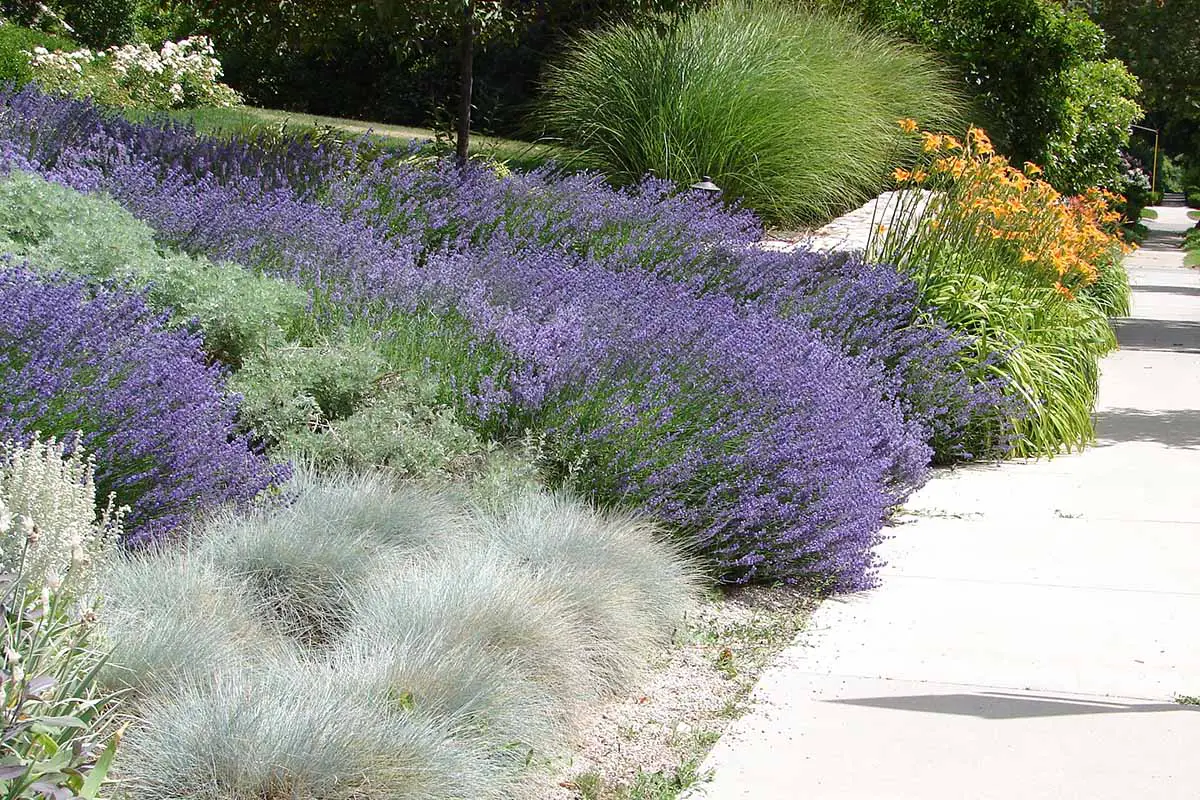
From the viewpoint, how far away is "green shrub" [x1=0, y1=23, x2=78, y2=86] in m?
15.7

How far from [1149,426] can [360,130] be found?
1182 centimetres

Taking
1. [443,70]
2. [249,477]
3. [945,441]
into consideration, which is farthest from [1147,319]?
[249,477]

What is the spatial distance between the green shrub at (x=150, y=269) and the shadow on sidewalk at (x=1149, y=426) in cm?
544

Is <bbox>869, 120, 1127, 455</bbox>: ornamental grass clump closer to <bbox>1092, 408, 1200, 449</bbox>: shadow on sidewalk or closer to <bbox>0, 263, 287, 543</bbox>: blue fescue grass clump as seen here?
<bbox>1092, 408, 1200, 449</bbox>: shadow on sidewalk

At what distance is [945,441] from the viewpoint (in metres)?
7.78

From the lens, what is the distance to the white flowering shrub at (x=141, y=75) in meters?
16.5

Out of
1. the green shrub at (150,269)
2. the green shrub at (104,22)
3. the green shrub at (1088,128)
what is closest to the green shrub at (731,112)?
the green shrub at (1088,128)

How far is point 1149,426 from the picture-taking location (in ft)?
30.4

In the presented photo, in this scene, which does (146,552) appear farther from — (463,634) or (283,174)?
(283,174)

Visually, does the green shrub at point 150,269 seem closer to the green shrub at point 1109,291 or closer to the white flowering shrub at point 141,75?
the green shrub at point 1109,291

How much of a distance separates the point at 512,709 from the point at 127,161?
5.10 metres

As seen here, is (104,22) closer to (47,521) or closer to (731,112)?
(731,112)

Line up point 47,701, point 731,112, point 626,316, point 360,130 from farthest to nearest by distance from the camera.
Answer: point 360,130 → point 731,112 → point 626,316 → point 47,701

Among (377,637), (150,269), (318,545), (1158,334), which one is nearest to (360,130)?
(1158,334)
